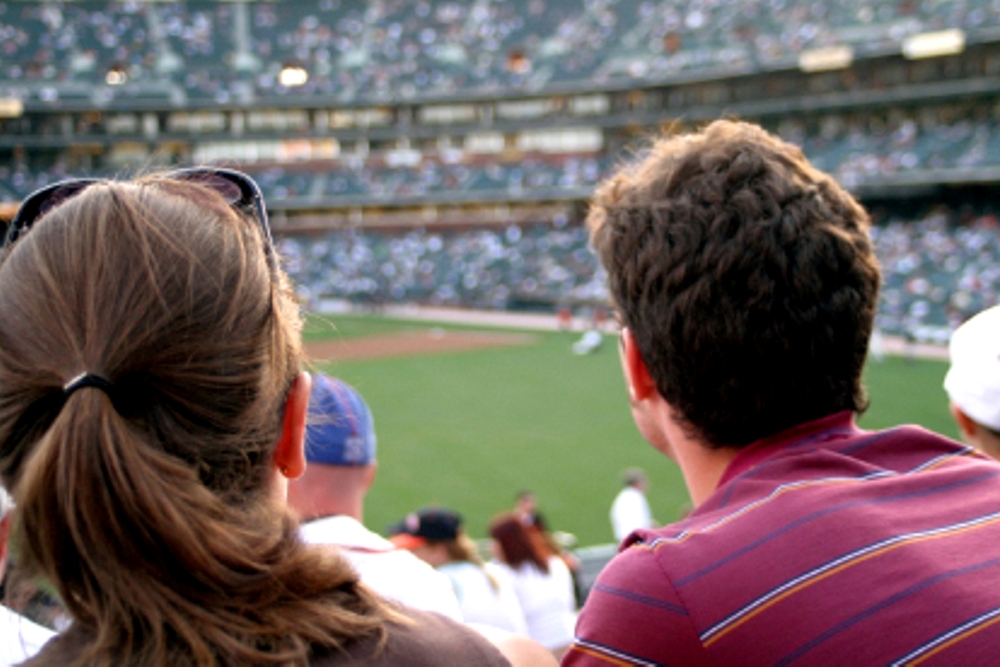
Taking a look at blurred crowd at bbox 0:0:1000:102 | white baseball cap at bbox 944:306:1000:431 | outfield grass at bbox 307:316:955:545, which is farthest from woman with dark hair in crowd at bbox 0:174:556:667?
blurred crowd at bbox 0:0:1000:102

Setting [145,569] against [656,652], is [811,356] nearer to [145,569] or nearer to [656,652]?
[656,652]

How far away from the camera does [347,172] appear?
178 ft

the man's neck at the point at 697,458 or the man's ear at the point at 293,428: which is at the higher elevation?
the man's ear at the point at 293,428

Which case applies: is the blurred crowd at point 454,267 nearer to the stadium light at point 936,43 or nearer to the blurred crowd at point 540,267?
the blurred crowd at point 540,267

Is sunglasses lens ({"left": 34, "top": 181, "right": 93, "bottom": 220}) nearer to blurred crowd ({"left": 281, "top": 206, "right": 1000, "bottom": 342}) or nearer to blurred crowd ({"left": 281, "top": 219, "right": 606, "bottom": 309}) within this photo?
blurred crowd ({"left": 281, "top": 206, "right": 1000, "bottom": 342})

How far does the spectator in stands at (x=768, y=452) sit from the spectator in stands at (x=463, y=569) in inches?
84.1

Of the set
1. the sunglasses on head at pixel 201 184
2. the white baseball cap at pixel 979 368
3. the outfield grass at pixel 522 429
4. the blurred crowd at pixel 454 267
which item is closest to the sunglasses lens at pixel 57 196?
the sunglasses on head at pixel 201 184

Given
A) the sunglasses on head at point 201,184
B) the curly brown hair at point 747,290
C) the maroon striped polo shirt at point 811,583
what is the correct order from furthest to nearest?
the curly brown hair at point 747,290
the sunglasses on head at point 201,184
the maroon striped polo shirt at point 811,583

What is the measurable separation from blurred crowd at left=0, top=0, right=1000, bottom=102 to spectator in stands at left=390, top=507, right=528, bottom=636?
146 ft

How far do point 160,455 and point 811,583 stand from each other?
102 cm

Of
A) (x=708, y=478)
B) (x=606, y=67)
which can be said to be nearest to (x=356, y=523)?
(x=708, y=478)

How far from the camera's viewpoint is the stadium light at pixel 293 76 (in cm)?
5422

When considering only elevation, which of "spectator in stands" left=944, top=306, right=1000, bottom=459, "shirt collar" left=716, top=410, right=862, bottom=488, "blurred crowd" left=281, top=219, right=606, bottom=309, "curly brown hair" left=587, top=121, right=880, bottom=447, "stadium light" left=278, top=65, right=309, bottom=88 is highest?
"curly brown hair" left=587, top=121, right=880, bottom=447

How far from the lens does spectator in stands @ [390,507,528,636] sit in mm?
3891
